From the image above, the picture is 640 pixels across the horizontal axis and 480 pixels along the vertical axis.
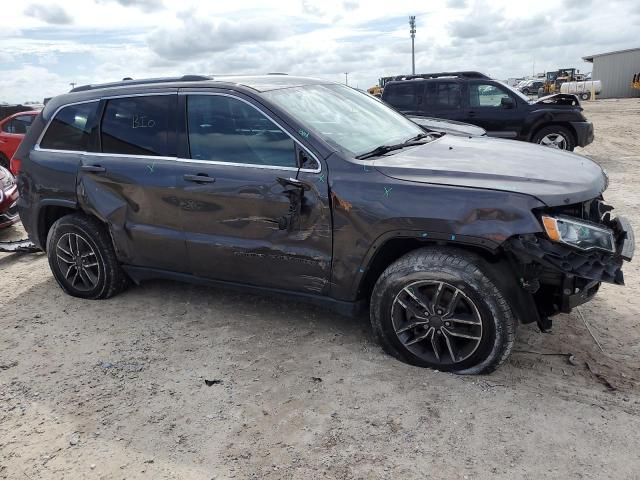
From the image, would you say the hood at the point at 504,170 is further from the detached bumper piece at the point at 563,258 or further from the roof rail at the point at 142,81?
the roof rail at the point at 142,81

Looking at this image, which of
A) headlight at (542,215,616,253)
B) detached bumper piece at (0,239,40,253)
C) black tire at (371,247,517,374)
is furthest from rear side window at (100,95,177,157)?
headlight at (542,215,616,253)

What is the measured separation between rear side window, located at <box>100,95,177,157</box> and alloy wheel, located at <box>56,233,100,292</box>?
0.87m

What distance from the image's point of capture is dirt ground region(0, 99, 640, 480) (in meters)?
2.68

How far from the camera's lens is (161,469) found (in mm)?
2701

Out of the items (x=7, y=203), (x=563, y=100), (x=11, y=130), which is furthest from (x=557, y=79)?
(x=7, y=203)

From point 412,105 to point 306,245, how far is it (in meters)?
8.25

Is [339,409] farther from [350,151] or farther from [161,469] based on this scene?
[350,151]

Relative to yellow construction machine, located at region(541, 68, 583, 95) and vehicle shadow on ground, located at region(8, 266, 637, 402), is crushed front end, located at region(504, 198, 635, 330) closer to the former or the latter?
vehicle shadow on ground, located at region(8, 266, 637, 402)

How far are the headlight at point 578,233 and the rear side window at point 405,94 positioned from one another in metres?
8.41

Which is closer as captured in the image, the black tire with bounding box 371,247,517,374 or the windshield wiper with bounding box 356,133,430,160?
the black tire with bounding box 371,247,517,374

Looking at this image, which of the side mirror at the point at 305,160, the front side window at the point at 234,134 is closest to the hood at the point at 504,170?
the side mirror at the point at 305,160

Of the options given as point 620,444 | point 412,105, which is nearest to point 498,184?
point 620,444

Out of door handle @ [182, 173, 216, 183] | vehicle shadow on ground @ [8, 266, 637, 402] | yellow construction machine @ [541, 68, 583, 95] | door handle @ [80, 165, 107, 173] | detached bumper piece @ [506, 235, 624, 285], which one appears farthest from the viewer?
yellow construction machine @ [541, 68, 583, 95]

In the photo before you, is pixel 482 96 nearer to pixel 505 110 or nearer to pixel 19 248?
pixel 505 110
